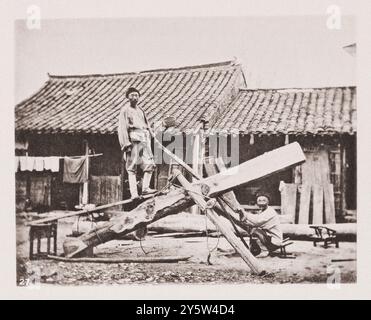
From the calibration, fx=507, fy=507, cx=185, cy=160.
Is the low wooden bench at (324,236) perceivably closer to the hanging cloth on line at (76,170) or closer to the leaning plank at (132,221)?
the leaning plank at (132,221)

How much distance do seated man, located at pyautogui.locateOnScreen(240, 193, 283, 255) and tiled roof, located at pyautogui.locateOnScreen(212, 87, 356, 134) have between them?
0.76 m

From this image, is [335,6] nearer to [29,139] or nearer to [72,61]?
[72,61]

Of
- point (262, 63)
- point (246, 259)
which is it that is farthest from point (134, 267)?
point (262, 63)

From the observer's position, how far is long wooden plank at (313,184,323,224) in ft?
17.5

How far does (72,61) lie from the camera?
5.55 m

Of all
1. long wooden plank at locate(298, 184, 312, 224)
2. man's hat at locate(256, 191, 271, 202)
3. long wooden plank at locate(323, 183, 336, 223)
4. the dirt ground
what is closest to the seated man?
man's hat at locate(256, 191, 271, 202)

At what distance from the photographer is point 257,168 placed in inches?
208

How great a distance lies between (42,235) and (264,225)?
93.9 inches

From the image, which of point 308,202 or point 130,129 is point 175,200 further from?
point 308,202

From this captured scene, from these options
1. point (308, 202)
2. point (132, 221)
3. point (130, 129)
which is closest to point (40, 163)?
point (130, 129)

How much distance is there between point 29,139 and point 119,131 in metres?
1.01

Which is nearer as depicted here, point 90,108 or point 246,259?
point 246,259

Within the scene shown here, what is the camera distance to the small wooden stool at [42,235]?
5449 millimetres

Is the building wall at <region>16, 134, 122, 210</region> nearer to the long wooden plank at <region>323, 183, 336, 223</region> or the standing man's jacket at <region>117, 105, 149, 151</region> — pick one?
the standing man's jacket at <region>117, 105, 149, 151</region>
